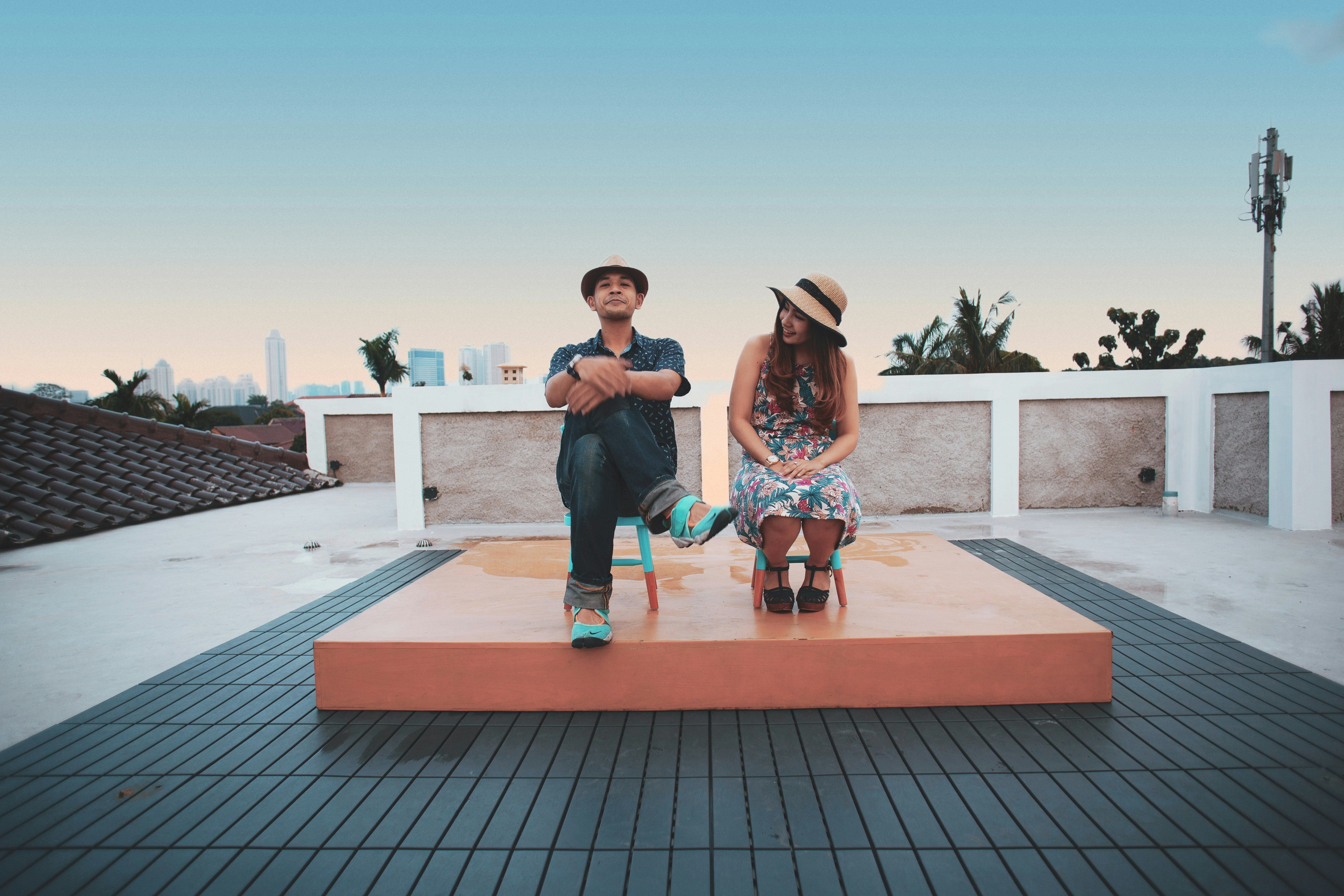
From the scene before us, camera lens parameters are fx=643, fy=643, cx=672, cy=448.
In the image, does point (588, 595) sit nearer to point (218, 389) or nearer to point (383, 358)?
point (383, 358)

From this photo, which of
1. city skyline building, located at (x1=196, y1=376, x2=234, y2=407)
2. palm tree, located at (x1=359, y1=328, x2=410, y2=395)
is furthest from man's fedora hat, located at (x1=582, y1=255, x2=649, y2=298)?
city skyline building, located at (x1=196, y1=376, x2=234, y2=407)

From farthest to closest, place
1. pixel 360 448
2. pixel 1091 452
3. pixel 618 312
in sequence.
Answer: pixel 360 448, pixel 1091 452, pixel 618 312

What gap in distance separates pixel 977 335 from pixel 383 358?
2627 centimetres

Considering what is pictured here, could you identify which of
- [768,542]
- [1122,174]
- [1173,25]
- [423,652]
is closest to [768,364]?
[768,542]

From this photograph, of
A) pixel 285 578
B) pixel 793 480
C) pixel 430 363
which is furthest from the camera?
pixel 430 363

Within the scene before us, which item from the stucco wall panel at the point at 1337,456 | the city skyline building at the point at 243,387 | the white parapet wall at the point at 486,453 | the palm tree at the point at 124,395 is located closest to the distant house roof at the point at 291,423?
the palm tree at the point at 124,395

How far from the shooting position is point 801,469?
2.12 m

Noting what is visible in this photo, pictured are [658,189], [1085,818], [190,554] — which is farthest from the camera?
[658,189]

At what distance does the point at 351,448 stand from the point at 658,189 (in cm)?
871

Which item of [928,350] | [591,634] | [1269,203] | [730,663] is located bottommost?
[730,663]

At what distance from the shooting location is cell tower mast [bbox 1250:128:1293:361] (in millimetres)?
13977

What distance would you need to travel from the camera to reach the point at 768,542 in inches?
82.0

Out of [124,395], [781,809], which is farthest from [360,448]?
[124,395]

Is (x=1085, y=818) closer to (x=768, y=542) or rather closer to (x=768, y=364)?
(x=768, y=542)
